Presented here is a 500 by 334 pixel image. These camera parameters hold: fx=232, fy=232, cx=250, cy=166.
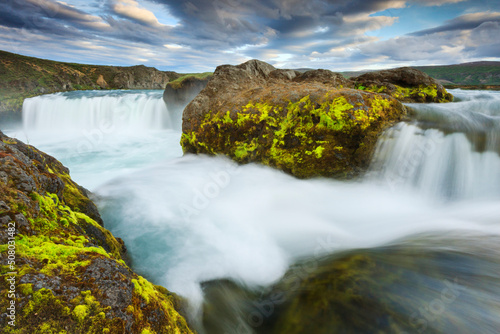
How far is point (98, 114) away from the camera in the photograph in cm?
2361

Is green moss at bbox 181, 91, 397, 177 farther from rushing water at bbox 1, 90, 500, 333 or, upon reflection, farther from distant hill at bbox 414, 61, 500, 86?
distant hill at bbox 414, 61, 500, 86

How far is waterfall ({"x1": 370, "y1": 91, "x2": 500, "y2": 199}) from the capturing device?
5.92 m

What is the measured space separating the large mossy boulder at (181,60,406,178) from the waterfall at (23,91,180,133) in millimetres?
11818

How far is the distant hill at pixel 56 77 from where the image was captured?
115ft

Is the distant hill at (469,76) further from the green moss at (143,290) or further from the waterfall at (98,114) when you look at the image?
the green moss at (143,290)

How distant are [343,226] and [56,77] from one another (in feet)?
200

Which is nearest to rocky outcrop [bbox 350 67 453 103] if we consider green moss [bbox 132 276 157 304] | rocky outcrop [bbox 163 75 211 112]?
green moss [bbox 132 276 157 304]

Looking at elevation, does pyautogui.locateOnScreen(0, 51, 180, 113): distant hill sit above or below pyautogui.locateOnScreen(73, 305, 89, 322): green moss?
above

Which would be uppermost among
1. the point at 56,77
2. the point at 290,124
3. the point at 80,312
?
the point at 56,77

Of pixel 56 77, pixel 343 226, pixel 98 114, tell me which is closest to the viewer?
pixel 343 226

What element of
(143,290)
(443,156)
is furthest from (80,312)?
(443,156)

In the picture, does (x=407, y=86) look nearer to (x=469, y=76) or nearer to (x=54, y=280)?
(x=54, y=280)

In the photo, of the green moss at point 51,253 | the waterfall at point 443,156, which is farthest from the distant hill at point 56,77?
the waterfall at point 443,156

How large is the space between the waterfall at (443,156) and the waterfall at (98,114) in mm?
17528
